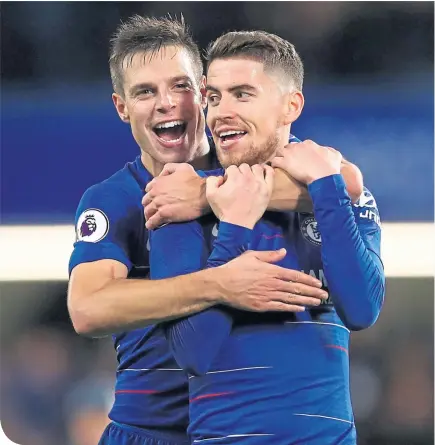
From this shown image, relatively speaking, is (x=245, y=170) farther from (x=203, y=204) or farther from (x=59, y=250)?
(x=59, y=250)

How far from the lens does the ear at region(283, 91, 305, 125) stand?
6.86 feet

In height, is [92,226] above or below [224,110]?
below

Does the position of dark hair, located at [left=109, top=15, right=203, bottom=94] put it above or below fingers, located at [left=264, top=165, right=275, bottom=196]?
above

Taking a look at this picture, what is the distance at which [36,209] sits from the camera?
3.81 m

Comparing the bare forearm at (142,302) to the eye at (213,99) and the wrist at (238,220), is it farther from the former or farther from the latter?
the eye at (213,99)

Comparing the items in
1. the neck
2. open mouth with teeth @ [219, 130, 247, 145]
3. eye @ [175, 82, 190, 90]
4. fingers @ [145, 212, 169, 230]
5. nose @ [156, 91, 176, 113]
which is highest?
eye @ [175, 82, 190, 90]

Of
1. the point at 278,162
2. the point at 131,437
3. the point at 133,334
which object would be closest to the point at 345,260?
the point at 278,162

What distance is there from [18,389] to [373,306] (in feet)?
8.10

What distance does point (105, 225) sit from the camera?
221 centimetres

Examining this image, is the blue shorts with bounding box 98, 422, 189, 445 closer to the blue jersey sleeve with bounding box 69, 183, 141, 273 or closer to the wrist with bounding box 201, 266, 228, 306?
the blue jersey sleeve with bounding box 69, 183, 141, 273

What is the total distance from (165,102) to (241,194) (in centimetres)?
68

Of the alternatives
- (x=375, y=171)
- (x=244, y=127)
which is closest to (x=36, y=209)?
(x=375, y=171)

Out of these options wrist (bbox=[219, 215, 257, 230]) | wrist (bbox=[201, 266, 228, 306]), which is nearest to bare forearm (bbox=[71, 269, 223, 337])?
wrist (bbox=[201, 266, 228, 306])

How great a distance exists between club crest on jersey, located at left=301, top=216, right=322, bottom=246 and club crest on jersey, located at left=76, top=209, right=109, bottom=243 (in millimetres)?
545
